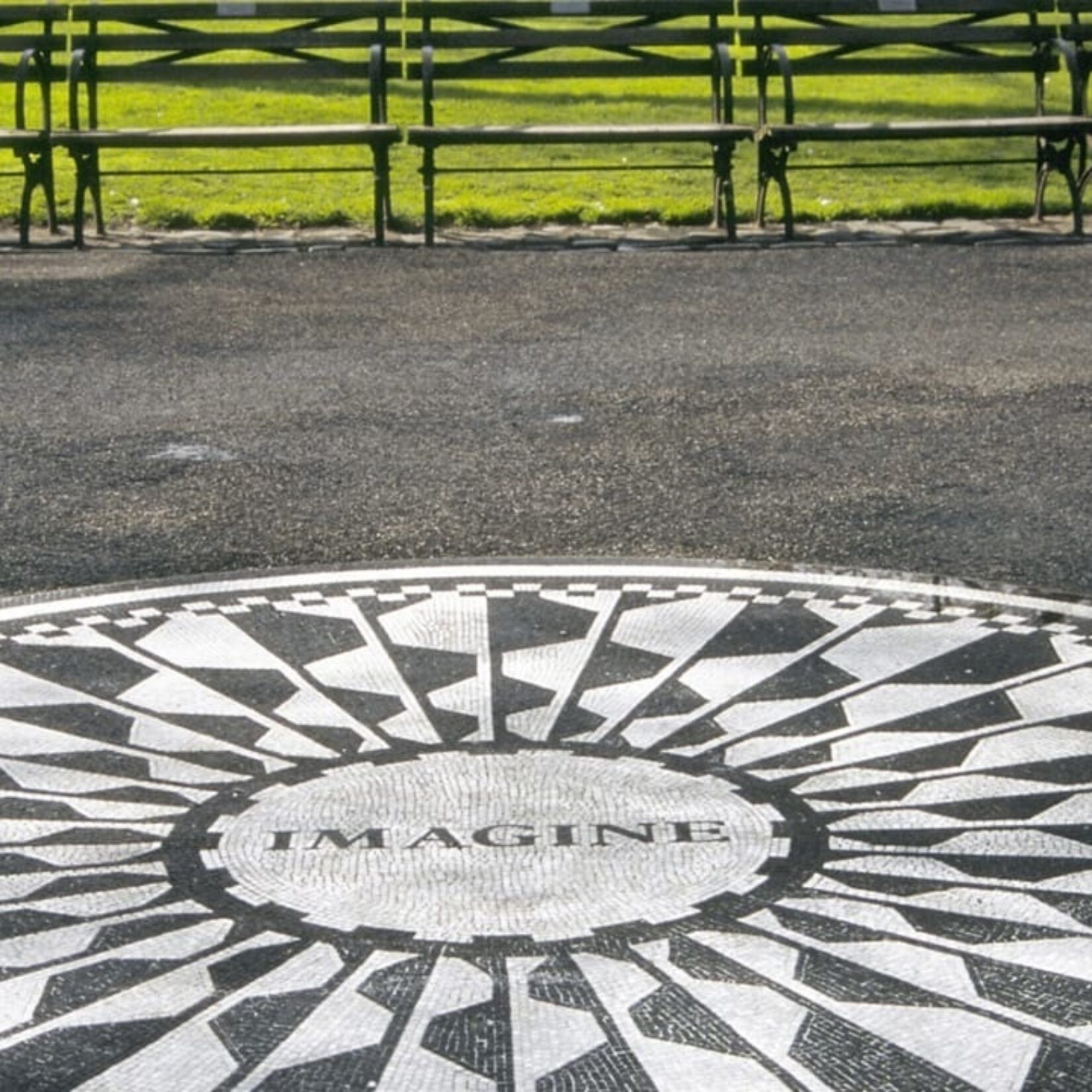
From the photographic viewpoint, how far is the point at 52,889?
5121 millimetres

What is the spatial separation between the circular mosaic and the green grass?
8.67m

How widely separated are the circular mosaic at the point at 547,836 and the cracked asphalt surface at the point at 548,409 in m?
0.64

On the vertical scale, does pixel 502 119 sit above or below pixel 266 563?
above

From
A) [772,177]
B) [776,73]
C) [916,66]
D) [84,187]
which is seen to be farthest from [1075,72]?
[84,187]

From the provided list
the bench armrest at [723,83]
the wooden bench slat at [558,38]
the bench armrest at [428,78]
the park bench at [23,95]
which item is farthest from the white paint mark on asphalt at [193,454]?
the wooden bench slat at [558,38]

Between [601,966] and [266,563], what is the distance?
3370 millimetres

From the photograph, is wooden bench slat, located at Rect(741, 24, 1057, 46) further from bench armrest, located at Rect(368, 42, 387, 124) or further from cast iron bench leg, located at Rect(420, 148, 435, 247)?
cast iron bench leg, located at Rect(420, 148, 435, 247)

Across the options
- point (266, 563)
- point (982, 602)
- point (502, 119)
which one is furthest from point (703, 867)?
point (502, 119)

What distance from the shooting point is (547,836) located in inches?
213

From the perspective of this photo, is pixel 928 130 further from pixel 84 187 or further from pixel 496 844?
pixel 496 844

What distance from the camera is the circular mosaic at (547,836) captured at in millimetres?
4414

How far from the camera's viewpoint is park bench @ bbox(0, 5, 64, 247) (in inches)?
595

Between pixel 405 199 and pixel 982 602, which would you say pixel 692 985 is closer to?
pixel 982 602

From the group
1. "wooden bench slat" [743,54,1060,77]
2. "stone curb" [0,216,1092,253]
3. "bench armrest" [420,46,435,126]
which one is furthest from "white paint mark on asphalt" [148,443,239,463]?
"wooden bench slat" [743,54,1060,77]
